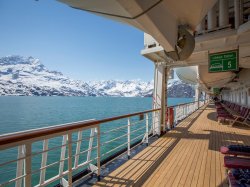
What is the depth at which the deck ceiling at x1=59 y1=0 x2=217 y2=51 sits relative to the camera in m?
1.61

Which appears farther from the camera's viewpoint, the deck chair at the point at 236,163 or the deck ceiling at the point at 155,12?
the deck chair at the point at 236,163

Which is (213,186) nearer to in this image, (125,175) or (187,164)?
(187,164)

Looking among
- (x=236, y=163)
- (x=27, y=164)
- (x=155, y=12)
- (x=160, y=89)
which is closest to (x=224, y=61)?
(x=160, y=89)

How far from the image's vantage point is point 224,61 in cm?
584

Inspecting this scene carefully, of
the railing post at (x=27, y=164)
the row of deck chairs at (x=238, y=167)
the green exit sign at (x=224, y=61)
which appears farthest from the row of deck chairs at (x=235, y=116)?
the railing post at (x=27, y=164)

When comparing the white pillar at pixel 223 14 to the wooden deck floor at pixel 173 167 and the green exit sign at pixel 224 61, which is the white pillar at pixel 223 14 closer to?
the green exit sign at pixel 224 61

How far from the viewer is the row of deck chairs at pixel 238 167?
6.86 feet

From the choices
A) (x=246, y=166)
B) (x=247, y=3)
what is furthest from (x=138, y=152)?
(x=247, y=3)

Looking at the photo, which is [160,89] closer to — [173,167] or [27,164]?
[173,167]

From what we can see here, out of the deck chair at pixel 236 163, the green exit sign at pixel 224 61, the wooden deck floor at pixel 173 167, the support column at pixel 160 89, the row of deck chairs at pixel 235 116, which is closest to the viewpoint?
the deck chair at pixel 236 163

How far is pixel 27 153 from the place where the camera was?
65.9 inches

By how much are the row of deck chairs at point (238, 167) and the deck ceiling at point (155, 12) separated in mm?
1725

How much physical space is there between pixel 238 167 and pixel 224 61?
4.05 meters

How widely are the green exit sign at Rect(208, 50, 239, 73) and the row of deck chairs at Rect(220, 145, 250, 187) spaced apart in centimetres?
319
